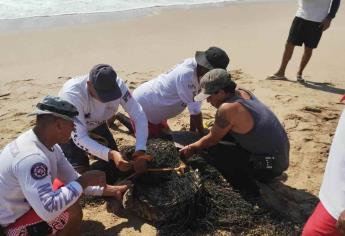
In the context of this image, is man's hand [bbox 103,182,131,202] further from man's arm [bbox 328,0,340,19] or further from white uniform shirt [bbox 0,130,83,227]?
man's arm [bbox 328,0,340,19]

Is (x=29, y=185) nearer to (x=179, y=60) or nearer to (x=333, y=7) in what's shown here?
(x=179, y=60)

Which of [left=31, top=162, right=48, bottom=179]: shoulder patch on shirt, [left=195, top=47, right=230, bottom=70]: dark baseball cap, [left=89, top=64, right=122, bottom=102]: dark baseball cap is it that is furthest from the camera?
[left=195, top=47, right=230, bottom=70]: dark baseball cap

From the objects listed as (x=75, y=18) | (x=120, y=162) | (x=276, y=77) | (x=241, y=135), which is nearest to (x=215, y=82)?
(x=241, y=135)

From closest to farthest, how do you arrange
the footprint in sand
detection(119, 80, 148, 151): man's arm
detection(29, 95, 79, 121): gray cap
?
1. detection(29, 95, 79, 121): gray cap
2. detection(119, 80, 148, 151): man's arm
3. the footprint in sand

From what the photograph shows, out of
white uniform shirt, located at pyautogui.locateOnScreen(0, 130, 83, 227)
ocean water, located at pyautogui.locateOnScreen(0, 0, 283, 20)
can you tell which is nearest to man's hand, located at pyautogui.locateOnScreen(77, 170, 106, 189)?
white uniform shirt, located at pyautogui.locateOnScreen(0, 130, 83, 227)

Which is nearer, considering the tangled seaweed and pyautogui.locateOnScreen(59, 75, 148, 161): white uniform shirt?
the tangled seaweed

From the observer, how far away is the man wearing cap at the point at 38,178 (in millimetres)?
2896

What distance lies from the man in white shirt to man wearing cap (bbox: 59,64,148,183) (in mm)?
1655

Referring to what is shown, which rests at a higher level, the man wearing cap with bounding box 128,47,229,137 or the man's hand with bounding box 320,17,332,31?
the man's hand with bounding box 320,17,332,31

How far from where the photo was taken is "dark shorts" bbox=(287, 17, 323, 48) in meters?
7.02

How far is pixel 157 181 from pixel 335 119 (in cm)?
295

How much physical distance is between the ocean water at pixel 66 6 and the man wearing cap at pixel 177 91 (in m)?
6.77

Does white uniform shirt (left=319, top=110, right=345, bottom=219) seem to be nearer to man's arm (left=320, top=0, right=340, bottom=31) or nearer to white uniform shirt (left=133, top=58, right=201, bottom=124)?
white uniform shirt (left=133, top=58, right=201, bottom=124)

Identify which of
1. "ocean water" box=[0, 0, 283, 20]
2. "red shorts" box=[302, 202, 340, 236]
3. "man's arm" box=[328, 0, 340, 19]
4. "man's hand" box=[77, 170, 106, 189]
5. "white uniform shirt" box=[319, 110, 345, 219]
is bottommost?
"ocean water" box=[0, 0, 283, 20]
